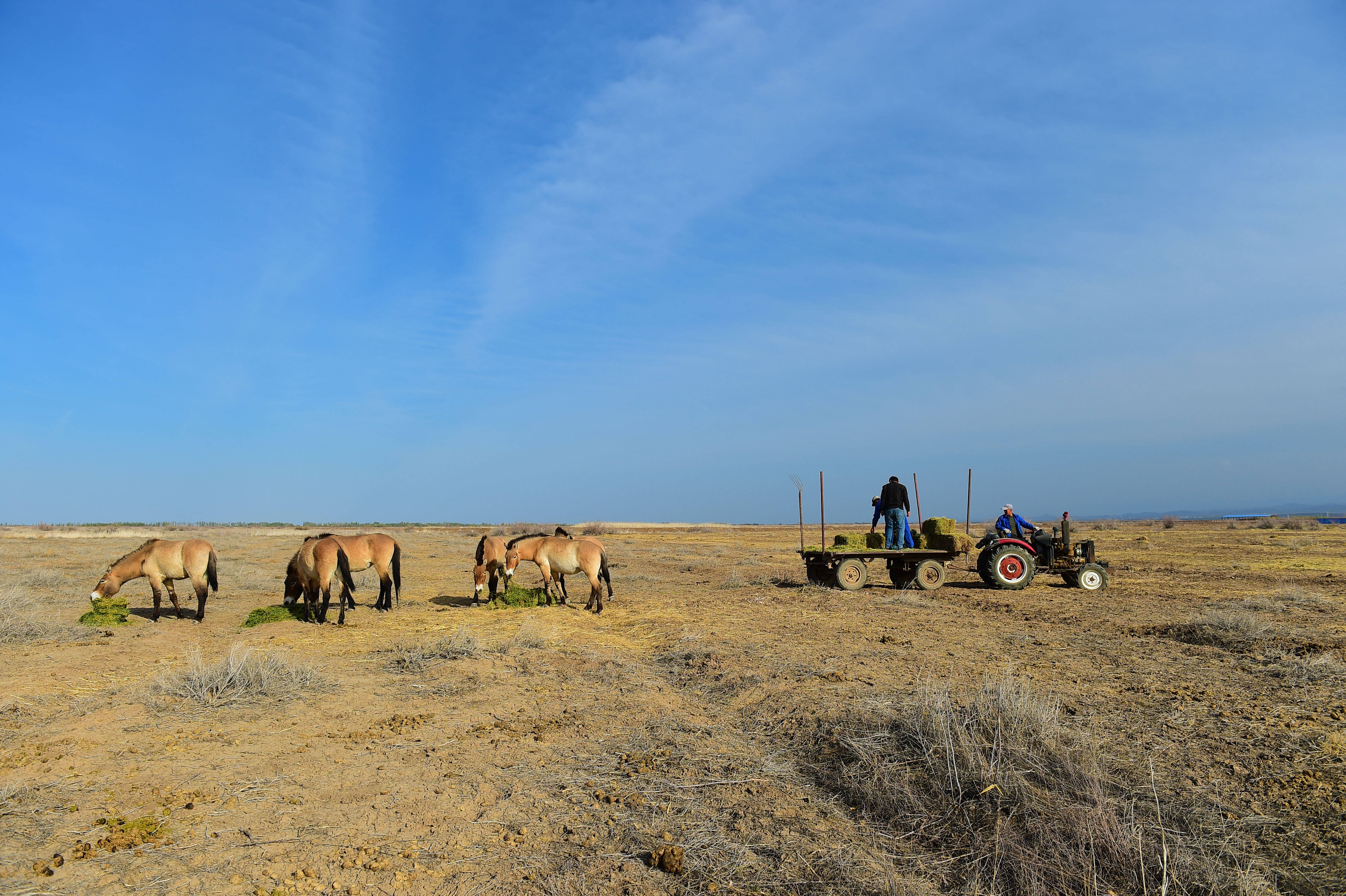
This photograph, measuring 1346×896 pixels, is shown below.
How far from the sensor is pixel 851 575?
58.2 feet

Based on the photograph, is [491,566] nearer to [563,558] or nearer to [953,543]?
[563,558]

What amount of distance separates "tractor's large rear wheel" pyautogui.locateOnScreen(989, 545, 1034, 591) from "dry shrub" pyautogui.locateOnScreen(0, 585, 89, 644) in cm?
1830

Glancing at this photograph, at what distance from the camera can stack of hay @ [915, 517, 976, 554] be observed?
1727cm

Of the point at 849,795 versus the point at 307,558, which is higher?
the point at 307,558

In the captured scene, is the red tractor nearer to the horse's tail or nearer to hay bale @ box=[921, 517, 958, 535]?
hay bale @ box=[921, 517, 958, 535]

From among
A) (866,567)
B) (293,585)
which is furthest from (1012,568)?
(293,585)

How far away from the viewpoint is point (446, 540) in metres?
47.9

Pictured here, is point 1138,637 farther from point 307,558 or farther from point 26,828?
point 307,558

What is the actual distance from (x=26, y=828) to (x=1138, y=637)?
12989mm

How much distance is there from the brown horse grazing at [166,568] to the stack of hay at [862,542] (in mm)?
13625

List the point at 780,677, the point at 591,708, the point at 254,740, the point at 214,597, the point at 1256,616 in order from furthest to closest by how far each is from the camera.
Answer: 1. the point at 214,597
2. the point at 1256,616
3. the point at 780,677
4. the point at 591,708
5. the point at 254,740

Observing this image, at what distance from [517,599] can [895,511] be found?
895cm

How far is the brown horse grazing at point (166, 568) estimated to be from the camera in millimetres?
13383

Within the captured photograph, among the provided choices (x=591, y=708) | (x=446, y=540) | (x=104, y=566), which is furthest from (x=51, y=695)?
(x=446, y=540)
